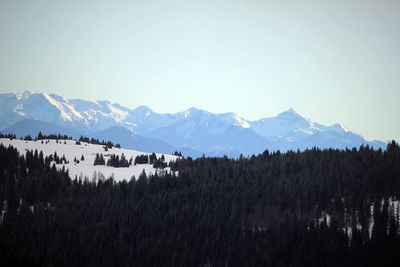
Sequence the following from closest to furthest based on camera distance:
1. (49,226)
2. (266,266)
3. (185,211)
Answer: (266,266), (49,226), (185,211)

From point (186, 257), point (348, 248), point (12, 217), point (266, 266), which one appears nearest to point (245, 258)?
point (266, 266)

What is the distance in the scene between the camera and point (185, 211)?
19900 centimetres

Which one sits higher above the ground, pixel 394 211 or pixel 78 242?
pixel 394 211

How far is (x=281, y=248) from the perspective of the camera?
567ft

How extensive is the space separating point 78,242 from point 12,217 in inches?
A: 1230

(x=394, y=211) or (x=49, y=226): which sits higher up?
(x=394, y=211)

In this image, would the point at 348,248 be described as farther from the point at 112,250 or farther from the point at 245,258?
the point at 112,250

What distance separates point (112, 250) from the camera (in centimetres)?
17212


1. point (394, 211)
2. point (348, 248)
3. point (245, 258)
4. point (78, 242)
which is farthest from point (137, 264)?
point (394, 211)

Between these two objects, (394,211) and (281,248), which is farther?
(394,211)

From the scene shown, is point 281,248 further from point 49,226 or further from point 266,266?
point 49,226

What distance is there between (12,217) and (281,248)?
316ft

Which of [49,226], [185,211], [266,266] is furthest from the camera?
[185,211]

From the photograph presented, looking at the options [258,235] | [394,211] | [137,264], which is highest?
[394,211]
